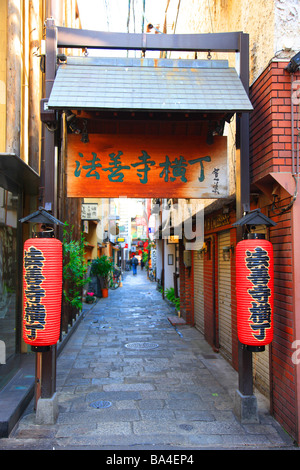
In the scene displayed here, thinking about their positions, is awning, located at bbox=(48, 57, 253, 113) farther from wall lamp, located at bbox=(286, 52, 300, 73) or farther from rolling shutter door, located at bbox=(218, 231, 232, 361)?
rolling shutter door, located at bbox=(218, 231, 232, 361)

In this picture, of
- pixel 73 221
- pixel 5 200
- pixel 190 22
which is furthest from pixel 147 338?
pixel 190 22

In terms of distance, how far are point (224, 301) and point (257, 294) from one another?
12.5 feet

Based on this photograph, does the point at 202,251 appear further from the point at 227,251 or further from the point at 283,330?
the point at 283,330

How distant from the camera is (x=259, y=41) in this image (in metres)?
5.29

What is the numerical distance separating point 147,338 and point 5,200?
5850mm

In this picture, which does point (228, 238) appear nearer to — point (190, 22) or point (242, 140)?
point (242, 140)

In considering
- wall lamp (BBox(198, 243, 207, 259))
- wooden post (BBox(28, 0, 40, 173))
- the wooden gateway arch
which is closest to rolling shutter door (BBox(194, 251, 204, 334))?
wall lamp (BBox(198, 243, 207, 259))

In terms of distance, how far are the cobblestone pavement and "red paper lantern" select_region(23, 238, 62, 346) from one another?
1415 millimetres

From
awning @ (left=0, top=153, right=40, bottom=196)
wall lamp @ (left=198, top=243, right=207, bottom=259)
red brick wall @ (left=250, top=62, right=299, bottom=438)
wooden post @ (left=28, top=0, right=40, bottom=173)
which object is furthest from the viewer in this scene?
wall lamp @ (left=198, top=243, right=207, bottom=259)

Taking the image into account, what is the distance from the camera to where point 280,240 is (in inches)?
189

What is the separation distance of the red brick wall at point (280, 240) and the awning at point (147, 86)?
0.44 m

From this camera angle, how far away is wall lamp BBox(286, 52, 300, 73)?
4436 mm

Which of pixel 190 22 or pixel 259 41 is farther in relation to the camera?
Answer: pixel 190 22

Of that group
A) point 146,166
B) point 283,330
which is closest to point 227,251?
point 283,330
